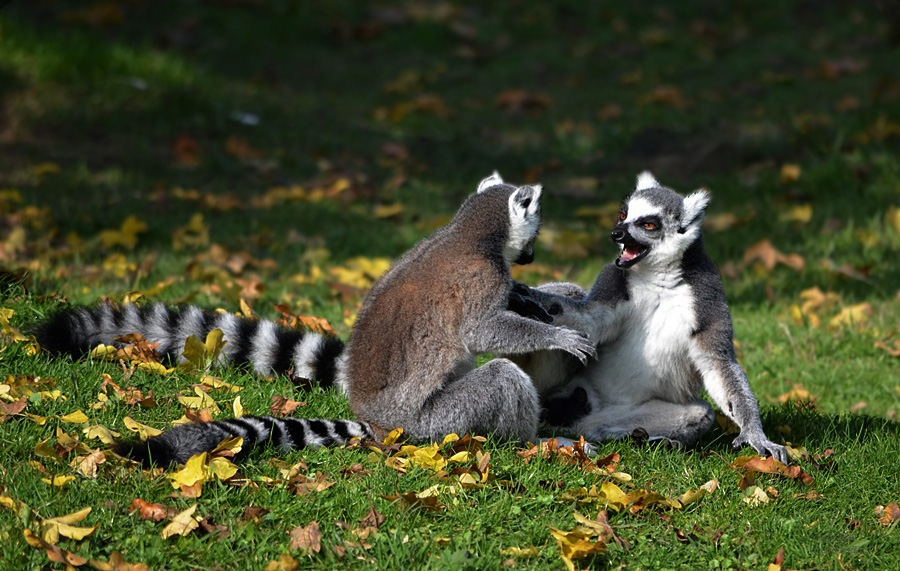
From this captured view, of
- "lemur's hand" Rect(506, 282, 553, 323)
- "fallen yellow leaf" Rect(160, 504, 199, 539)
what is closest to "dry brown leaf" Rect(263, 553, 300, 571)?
"fallen yellow leaf" Rect(160, 504, 199, 539)

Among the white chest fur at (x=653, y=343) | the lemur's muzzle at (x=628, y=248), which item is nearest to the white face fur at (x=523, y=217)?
the lemur's muzzle at (x=628, y=248)

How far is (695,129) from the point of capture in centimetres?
1132

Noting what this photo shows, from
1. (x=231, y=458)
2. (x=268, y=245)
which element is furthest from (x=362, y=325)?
(x=268, y=245)

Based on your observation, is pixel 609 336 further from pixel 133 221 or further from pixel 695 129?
pixel 695 129

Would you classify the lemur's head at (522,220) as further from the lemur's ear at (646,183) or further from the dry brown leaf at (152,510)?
the dry brown leaf at (152,510)

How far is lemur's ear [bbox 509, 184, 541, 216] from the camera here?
449 cm

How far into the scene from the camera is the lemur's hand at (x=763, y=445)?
4.40 meters

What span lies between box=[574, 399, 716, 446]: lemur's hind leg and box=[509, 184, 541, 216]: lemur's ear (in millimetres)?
1140

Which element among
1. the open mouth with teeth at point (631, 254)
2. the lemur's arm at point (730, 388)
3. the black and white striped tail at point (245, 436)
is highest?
the open mouth with teeth at point (631, 254)

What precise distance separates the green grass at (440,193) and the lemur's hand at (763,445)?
0.41ft

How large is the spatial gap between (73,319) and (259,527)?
166cm

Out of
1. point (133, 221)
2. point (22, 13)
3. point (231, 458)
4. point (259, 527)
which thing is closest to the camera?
point (259, 527)

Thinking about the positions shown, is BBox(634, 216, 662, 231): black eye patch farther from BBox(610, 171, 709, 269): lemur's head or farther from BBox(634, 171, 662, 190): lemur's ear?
BBox(634, 171, 662, 190): lemur's ear

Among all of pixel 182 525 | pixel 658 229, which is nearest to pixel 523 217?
pixel 658 229
